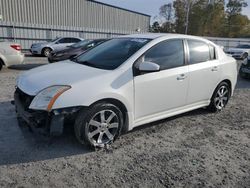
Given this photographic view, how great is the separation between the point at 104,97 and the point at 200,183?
5.07 feet

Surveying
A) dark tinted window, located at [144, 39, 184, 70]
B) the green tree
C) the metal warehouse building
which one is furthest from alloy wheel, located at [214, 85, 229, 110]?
the green tree

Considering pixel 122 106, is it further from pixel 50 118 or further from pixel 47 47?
pixel 47 47

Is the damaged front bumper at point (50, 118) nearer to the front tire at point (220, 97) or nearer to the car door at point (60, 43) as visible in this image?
the front tire at point (220, 97)

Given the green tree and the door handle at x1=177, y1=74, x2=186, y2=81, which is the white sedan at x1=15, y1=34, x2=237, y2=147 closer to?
the door handle at x1=177, y1=74, x2=186, y2=81

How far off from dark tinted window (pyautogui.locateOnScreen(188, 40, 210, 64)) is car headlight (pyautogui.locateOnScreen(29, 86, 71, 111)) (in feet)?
7.71

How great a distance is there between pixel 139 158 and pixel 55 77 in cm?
157

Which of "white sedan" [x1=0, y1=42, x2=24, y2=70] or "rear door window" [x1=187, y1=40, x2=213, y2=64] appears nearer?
"rear door window" [x1=187, y1=40, x2=213, y2=64]

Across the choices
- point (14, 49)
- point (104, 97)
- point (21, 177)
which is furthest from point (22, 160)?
point (14, 49)

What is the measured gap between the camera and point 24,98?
3.25 m

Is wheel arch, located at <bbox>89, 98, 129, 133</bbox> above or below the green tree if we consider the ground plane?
below

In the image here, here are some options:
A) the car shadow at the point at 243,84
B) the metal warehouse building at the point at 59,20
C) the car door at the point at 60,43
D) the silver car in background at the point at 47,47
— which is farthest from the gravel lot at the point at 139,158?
the metal warehouse building at the point at 59,20

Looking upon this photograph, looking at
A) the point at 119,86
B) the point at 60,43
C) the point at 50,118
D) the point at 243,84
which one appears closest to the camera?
the point at 50,118

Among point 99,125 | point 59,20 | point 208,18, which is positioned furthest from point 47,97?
point 208,18

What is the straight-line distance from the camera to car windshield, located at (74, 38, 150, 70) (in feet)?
11.6
